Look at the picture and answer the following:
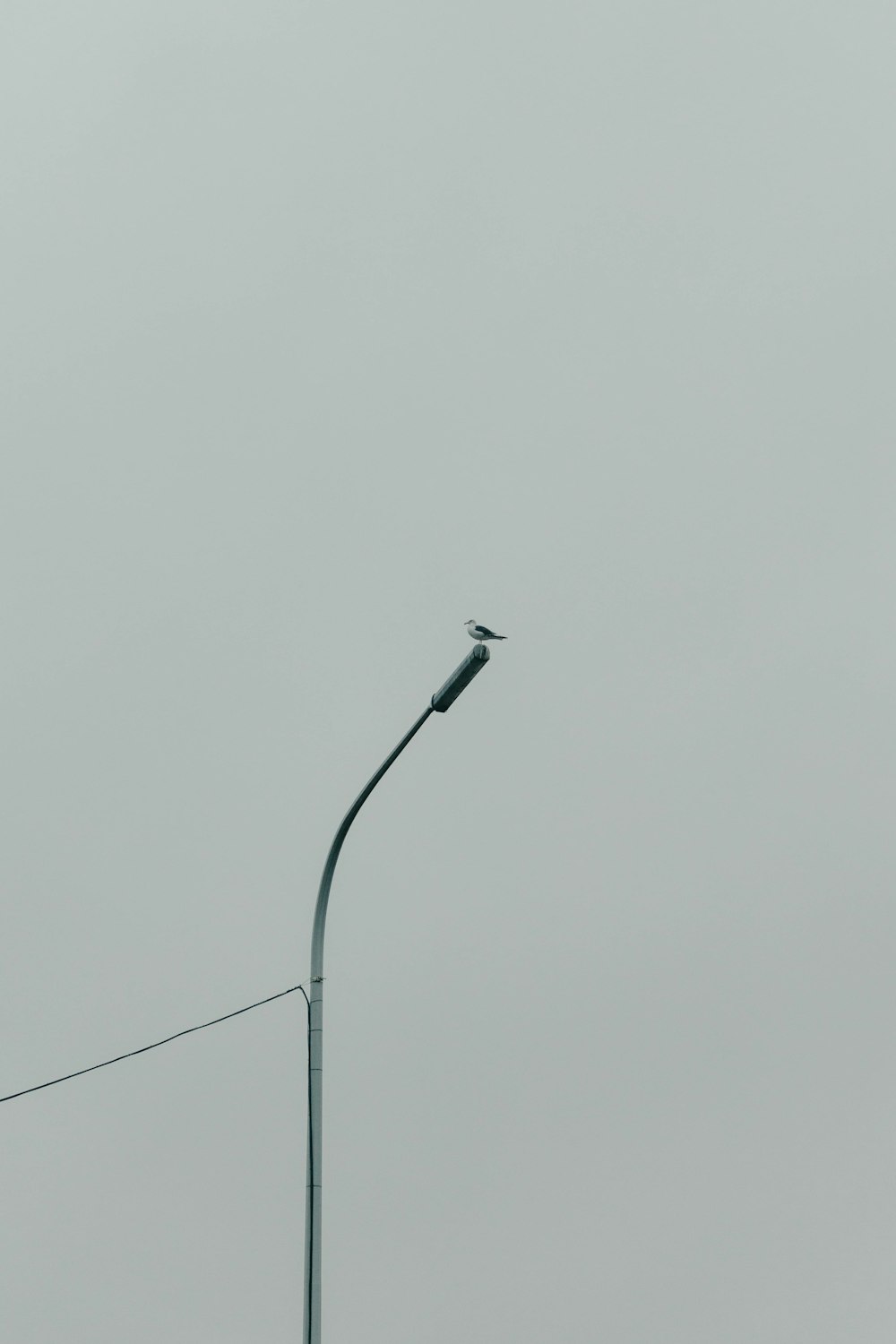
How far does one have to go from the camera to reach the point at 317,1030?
16.3m

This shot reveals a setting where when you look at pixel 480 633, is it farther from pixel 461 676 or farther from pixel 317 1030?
pixel 317 1030

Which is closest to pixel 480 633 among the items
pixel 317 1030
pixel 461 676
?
pixel 461 676

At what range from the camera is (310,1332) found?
14750mm

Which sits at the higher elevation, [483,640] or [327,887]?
[483,640]

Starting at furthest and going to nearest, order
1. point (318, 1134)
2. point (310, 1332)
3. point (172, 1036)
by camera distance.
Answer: point (172, 1036), point (318, 1134), point (310, 1332)

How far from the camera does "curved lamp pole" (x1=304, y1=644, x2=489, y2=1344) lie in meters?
15.1

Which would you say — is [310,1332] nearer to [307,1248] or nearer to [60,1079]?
[307,1248]

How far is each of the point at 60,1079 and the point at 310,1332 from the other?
19.5ft

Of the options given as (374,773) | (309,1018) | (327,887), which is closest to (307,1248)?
(309,1018)

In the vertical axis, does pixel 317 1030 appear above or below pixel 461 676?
below

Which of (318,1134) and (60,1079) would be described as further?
(60,1079)

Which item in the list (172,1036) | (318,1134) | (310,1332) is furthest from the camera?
(172,1036)

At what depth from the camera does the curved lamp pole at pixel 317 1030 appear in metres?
15.1

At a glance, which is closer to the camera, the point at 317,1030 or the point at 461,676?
the point at 461,676
